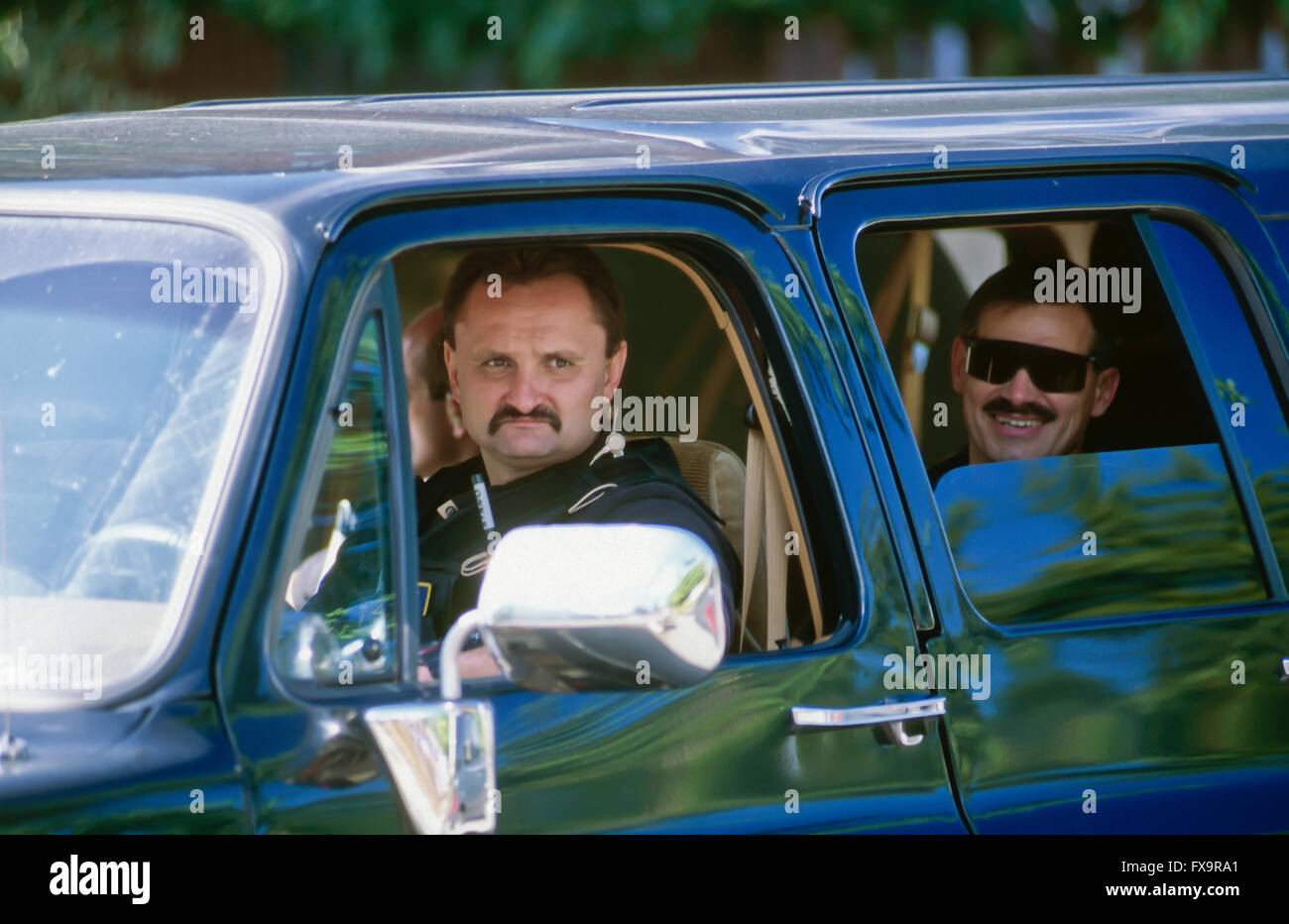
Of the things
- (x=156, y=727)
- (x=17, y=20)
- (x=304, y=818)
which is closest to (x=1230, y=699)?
(x=304, y=818)

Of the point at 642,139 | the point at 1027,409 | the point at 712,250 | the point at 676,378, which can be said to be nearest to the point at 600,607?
the point at 712,250

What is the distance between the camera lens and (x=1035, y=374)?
2.87m

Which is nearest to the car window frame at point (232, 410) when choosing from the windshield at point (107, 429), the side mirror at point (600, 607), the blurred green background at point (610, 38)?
the windshield at point (107, 429)

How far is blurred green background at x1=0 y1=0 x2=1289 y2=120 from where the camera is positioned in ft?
28.1

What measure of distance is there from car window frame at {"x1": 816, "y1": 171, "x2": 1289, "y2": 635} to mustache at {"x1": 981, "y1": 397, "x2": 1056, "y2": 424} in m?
0.47

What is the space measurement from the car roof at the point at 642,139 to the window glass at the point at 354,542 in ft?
0.72

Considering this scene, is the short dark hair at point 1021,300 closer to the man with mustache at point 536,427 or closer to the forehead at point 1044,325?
the forehead at point 1044,325

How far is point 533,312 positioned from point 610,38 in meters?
6.14

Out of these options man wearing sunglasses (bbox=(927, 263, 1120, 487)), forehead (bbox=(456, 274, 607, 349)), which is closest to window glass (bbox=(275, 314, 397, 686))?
forehead (bbox=(456, 274, 607, 349))

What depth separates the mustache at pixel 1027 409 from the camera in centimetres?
288

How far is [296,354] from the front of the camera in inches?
73.3

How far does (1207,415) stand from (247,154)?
4.62 ft

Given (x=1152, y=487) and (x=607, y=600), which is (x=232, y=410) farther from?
(x=1152, y=487)

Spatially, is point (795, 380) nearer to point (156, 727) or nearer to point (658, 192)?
point (658, 192)
